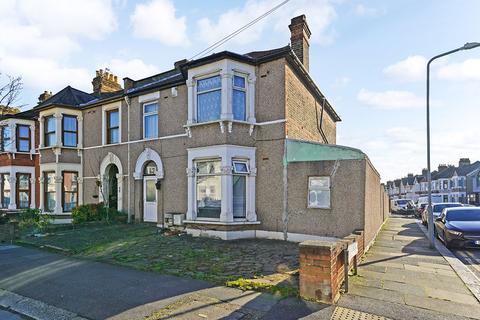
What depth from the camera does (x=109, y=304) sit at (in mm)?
5098

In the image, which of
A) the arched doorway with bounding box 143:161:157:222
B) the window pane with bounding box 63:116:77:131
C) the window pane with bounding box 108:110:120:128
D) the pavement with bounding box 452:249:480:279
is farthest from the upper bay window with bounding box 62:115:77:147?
the pavement with bounding box 452:249:480:279

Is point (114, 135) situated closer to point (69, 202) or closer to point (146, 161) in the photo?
point (146, 161)

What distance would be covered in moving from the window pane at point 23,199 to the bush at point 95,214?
7.31 meters

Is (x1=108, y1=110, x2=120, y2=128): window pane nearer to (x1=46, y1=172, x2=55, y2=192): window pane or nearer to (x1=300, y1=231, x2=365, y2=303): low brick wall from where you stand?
(x1=46, y1=172, x2=55, y2=192): window pane

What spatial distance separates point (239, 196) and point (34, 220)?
10111 mm

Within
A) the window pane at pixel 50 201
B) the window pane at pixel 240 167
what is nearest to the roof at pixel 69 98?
the window pane at pixel 50 201

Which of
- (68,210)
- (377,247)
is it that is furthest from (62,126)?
(377,247)

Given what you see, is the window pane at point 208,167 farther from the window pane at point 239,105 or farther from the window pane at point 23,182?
the window pane at point 23,182

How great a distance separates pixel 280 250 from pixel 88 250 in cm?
588

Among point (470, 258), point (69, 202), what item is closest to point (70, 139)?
point (69, 202)

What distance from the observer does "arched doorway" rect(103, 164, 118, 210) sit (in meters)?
15.5

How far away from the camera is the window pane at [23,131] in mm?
19375

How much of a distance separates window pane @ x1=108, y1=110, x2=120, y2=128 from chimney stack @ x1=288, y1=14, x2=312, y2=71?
9.39 m

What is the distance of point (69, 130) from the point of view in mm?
16641
